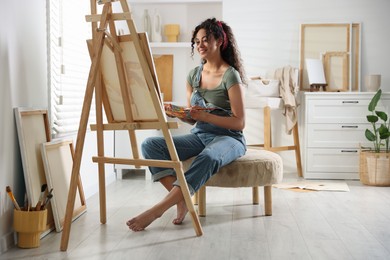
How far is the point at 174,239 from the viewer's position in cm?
306

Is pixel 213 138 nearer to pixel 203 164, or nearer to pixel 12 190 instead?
pixel 203 164

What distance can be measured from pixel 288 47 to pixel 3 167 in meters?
3.79

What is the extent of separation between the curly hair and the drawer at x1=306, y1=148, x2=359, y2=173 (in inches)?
84.9

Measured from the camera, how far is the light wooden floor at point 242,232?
9.14 ft

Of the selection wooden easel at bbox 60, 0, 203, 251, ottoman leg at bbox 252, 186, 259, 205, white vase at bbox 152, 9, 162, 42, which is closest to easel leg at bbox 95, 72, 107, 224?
wooden easel at bbox 60, 0, 203, 251

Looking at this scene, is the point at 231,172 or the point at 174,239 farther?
the point at 231,172

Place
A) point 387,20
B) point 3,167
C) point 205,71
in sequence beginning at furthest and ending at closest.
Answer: point 387,20, point 205,71, point 3,167

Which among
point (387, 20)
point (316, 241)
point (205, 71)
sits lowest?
point (316, 241)

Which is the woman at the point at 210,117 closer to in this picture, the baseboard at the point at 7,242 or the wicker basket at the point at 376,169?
the baseboard at the point at 7,242

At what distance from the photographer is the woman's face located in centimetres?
354

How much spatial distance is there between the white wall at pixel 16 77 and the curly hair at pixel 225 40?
3.13ft

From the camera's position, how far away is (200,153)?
3.27m

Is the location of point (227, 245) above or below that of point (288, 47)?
below

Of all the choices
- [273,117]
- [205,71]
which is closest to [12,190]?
[205,71]
